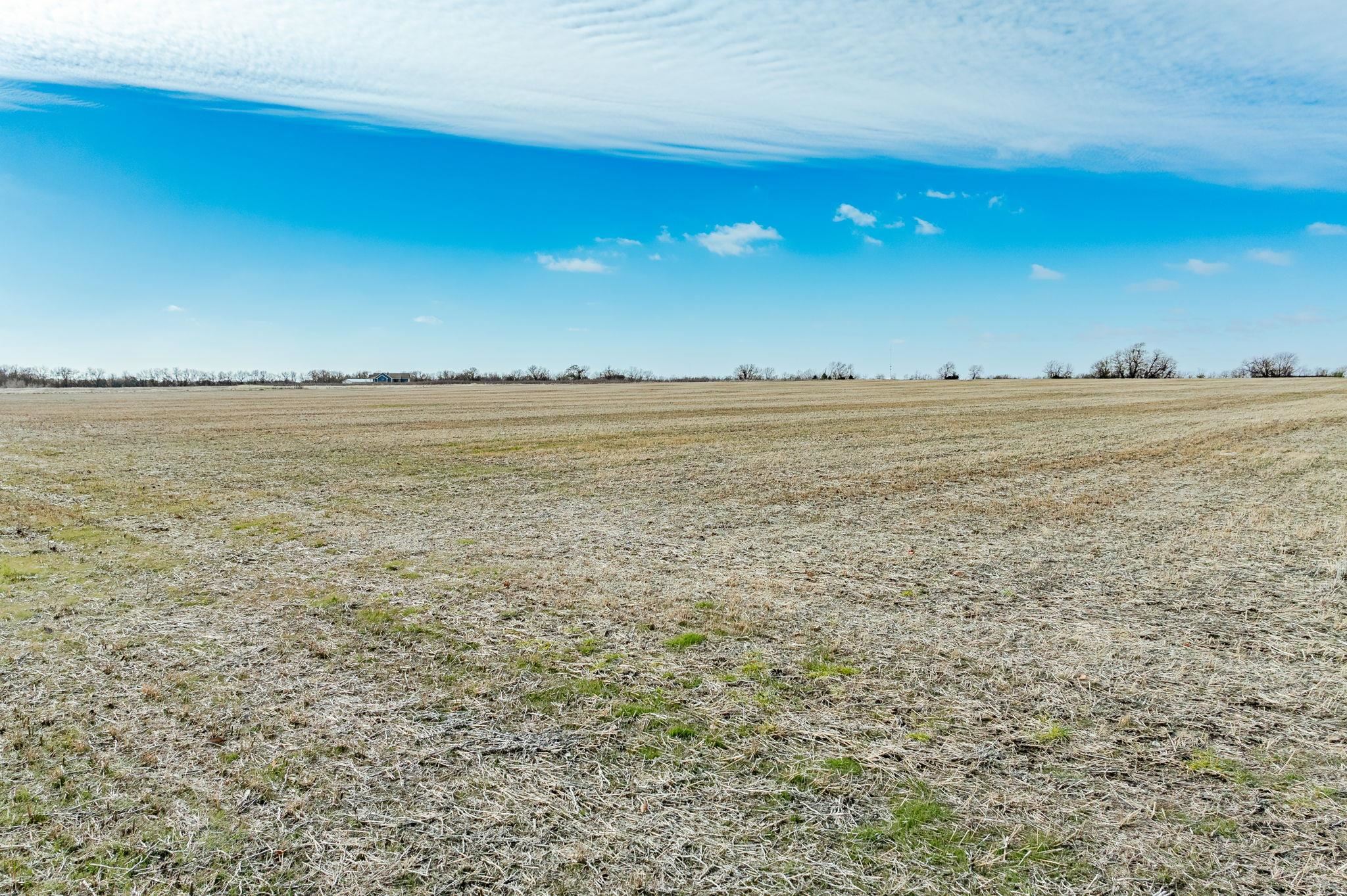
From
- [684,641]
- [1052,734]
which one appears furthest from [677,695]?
[1052,734]

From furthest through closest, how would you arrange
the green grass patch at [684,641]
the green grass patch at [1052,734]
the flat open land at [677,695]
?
the green grass patch at [684,641] < the green grass patch at [1052,734] < the flat open land at [677,695]

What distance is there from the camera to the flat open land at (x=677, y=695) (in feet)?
12.5

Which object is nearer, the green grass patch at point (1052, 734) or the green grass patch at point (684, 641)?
the green grass patch at point (1052, 734)

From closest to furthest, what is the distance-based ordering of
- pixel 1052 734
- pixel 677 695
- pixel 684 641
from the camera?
pixel 1052 734 → pixel 677 695 → pixel 684 641

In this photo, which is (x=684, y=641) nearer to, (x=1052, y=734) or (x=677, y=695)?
(x=677, y=695)

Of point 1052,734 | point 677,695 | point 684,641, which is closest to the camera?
point 1052,734

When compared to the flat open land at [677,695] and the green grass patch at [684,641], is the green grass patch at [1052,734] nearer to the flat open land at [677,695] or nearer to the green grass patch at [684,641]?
the flat open land at [677,695]

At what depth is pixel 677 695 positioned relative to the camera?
5676mm

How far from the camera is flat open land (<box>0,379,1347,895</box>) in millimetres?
3795

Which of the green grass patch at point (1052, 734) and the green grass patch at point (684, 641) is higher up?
the green grass patch at point (684, 641)

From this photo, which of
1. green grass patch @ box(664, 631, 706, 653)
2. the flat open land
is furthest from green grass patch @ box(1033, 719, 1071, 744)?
green grass patch @ box(664, 631, 706, 653)

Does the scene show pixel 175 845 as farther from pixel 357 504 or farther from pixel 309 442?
pixel 309 442

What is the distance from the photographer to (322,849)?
3.82 m

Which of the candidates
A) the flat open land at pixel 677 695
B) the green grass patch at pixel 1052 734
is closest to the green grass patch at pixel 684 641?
the flat open land at pixel 677 695
